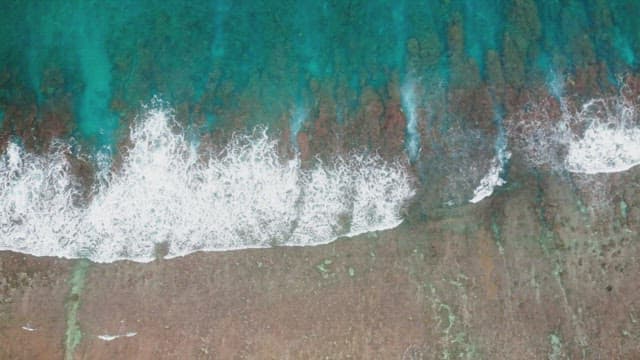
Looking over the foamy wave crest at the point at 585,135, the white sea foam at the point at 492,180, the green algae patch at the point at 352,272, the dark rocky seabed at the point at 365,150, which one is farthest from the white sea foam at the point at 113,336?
the foamy wave crest at the point at 585,135

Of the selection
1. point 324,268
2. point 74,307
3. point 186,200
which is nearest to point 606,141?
point 324,268

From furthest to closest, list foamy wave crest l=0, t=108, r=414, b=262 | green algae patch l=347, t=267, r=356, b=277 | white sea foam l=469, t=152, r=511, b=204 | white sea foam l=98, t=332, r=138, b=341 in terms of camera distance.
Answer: white sea foam l=469, t=152, r=511, b=204 < foamy wave crest l=0, t=108, r=414, b=262 < green algae patch l=347, t=267, r=356, b=277 < white sea foam l=98, t=332, r=138, b=341

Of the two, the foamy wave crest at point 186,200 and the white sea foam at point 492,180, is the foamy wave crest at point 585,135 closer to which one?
the white sea foam at point 492,180

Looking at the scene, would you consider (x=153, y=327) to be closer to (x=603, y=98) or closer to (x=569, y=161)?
(x=569, y=161)

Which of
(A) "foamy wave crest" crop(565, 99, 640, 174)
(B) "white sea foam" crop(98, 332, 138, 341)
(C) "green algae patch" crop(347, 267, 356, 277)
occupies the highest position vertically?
(A) "foamy wave crest" crop(565, 99, 640, 174)

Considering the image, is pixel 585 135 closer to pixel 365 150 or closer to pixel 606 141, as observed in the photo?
pixel 606 141

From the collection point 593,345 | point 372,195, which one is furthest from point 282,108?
point 593,345

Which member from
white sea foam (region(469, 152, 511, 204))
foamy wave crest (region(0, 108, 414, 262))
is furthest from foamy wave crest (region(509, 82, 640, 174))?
foamy wave crest (region(0, 108, 414, 262))

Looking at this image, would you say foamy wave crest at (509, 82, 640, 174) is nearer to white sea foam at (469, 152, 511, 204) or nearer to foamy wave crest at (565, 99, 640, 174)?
foamy wave crest at (565, 99, 640, 174)
